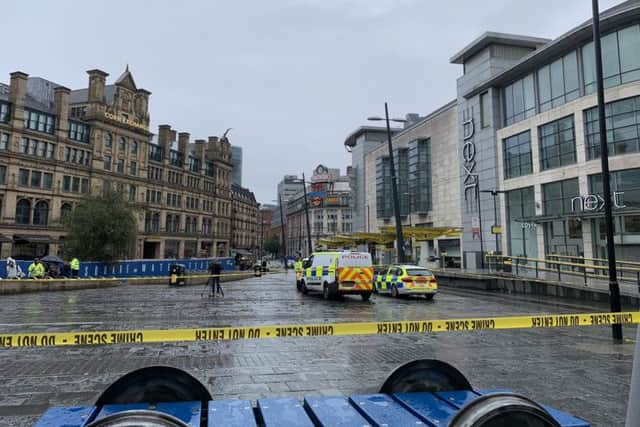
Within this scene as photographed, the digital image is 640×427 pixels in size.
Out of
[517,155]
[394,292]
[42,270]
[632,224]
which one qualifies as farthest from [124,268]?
[632,224]

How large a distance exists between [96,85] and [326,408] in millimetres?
71744

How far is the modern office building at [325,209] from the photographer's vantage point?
14112cm

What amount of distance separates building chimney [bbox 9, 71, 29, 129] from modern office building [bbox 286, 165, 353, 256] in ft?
295

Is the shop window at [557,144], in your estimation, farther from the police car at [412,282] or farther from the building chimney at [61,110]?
the building chimney at [61,110]

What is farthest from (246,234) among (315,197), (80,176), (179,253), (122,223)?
(122,223)

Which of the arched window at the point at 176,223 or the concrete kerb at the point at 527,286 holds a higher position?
the arched window at the point at 176,223

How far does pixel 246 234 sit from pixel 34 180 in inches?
2754

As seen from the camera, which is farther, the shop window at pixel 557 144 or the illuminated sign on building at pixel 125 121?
the illuminated sign on building at pixel 125 121

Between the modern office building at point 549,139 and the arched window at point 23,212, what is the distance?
174 feet

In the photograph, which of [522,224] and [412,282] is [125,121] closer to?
[522,224]

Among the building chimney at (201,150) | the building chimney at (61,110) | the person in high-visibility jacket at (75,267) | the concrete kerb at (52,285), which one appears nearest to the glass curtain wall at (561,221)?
the concrete kerb at (52,285)

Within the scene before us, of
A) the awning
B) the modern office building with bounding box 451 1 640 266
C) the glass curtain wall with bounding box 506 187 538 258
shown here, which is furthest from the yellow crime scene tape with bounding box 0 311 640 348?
the awning

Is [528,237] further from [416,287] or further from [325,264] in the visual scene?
[325,264]

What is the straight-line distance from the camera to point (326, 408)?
2.81 meters
